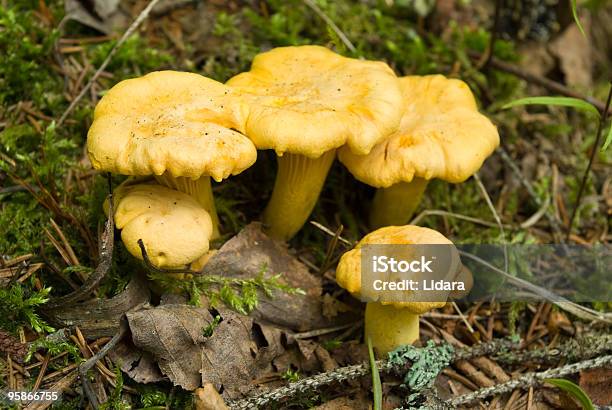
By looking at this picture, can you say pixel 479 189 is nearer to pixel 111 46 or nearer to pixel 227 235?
pixel 227 235

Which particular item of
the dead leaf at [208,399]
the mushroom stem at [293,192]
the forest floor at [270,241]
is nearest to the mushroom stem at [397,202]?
the forest floor at [270,241]

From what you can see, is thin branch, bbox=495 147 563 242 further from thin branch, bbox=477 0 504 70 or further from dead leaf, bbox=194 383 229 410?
dead leaf, bbox=194 383 229 410

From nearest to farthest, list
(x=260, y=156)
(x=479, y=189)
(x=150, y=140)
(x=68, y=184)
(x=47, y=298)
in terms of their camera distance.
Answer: (x=150, y=140)
(x=47, y=298)
(x=68, y=184)
(x=260, y=156)
(x=479, y=189)

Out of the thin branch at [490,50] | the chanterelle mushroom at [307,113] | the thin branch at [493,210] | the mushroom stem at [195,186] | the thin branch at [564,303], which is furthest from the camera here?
the thin branch at [490,50]

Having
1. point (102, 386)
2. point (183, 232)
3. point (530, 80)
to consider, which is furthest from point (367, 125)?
point (530, 80)

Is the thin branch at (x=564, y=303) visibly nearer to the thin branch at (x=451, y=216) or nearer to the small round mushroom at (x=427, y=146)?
the thin branch at (x=451, y=216)

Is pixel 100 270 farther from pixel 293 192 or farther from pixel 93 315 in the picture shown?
pixel 293 192

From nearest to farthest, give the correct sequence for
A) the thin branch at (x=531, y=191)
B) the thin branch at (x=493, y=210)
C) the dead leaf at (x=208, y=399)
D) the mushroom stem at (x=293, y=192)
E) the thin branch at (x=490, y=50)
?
1. the dead leaf at (x=208, y=399)
2. the mushroom stem at (x=293, y=192)
3. the thin branch at (x=493, y=210)
4. the thin branch at (x=531, y=191)
5. the thin branch at (x=490, y=50)
